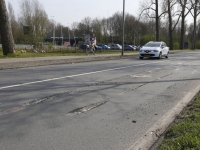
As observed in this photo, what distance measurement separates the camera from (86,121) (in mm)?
4875

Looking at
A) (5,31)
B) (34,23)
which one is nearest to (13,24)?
(34,23)

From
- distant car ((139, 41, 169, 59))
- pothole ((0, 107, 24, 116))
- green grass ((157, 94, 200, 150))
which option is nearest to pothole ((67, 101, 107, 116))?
pothole ((0, 107, 24, 116))

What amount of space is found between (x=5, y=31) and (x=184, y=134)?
17284mm

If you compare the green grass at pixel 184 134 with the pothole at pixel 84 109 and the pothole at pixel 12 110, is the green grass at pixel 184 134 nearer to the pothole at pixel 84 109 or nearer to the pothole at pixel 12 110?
the pothole at pixel 84 109

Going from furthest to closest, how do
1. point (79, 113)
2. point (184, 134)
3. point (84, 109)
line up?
point (84, 109) < point (79, 113) < point (184, 134)

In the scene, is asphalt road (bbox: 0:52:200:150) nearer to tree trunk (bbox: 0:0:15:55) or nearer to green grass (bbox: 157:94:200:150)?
green grass (bbox: 157:94:200:150)

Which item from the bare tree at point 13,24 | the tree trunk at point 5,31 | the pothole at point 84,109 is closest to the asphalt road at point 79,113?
the pothole at point 84,109

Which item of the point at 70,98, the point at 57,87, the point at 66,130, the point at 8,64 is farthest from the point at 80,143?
the point at 8,64

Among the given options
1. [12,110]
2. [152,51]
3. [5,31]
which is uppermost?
[5,31]

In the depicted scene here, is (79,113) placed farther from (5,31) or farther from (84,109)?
(5,31)

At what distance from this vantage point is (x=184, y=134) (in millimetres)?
3939

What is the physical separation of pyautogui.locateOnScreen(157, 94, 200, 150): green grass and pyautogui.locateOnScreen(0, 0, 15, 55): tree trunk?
639 inches

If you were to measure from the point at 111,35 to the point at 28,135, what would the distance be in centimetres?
9258

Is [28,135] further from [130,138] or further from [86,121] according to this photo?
[130,138]
